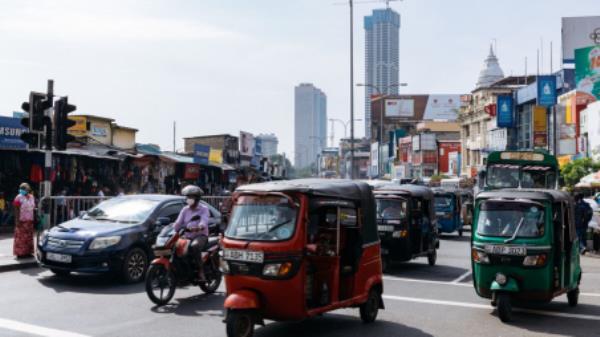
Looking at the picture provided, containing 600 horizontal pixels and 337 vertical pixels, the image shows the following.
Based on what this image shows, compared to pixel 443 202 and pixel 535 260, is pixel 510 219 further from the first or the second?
pixel 443 202

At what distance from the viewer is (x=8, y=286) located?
12.5 m

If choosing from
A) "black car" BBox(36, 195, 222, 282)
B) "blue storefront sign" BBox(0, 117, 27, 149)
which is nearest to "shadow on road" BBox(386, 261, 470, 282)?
"black car" BBox(36, 195, 222, 282)

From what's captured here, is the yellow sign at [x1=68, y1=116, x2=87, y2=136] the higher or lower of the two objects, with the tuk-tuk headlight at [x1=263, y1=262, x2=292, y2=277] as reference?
higher

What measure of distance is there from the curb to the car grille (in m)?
2.35

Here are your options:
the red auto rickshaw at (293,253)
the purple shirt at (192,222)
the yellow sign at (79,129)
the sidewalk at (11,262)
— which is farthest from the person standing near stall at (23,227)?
the yellow sign at (79,129)

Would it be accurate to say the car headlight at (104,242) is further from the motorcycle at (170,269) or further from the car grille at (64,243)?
the motorcycle at (170,269)

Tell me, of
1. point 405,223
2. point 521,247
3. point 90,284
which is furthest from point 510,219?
point 90,284

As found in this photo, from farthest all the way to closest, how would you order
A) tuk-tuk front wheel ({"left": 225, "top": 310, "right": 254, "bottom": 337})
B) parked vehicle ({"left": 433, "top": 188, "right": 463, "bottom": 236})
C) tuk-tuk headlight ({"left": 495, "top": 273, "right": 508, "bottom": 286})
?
parked vehicle ({"left": 433, "top": 188, "right": 463, "bottom": 236}) → tuk-tuk headlight ({"left": 495, "top": 273, "right": 508, "bottom": 286}) → tuk-tuk front wheel ({"left": 225, "top": 310, "right": 254, "bottom": 337})

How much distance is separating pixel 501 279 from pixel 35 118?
1137 cm

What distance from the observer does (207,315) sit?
401 inches

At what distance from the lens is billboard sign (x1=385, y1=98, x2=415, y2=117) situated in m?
130

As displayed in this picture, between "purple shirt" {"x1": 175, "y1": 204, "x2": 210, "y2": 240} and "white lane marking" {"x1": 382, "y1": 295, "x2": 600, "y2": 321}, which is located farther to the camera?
"purple shirt" {"x1": 175, "y1": 204, "x2": 210, "y2": 240}

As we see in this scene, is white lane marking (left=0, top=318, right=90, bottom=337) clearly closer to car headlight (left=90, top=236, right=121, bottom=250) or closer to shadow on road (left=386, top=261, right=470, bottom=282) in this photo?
car headlight (left=90, top=236, right=121, bottom=250)

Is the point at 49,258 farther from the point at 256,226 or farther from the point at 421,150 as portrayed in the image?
the point at 421,150
